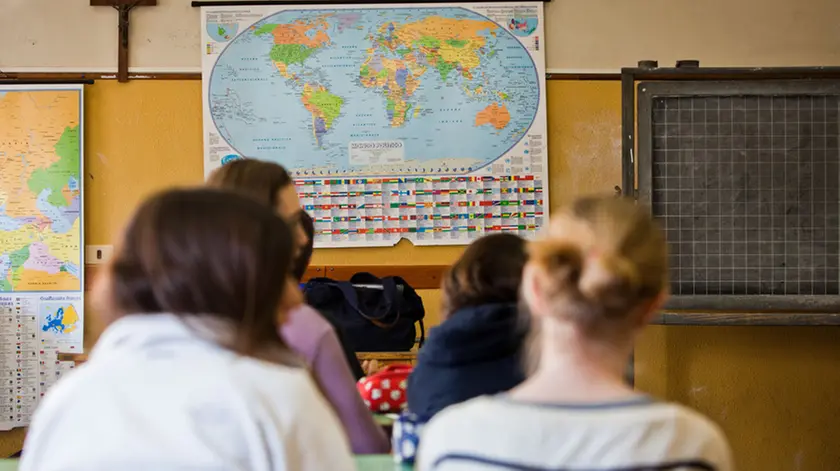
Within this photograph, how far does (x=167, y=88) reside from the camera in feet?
13.1

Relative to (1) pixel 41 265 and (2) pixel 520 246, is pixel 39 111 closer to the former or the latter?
(1) pixel 41 265

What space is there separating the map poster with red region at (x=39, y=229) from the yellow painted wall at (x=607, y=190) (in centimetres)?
8

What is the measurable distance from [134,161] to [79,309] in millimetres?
643

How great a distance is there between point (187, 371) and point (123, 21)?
3210 mm

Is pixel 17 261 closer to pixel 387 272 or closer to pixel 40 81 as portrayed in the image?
pixel 40 81

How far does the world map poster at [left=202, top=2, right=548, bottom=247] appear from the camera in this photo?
13.0 ft

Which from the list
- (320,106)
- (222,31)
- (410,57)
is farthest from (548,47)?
(222,31)

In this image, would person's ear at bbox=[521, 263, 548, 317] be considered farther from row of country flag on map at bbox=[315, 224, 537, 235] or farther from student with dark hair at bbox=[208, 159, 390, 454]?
row of country flag on map at bbox=[315, 224, 537, 235]

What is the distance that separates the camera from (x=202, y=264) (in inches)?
42.5

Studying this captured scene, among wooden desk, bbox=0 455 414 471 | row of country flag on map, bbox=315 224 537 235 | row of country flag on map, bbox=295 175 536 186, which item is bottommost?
wooden desk, bbox=0 455 414 471

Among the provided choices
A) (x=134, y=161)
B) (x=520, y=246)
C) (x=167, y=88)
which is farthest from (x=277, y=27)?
(x=520, y=246)

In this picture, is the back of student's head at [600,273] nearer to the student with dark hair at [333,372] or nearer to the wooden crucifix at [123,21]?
the student with dark hair at [333,372]

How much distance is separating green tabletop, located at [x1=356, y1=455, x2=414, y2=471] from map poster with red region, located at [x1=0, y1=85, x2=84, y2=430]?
251 centimetres

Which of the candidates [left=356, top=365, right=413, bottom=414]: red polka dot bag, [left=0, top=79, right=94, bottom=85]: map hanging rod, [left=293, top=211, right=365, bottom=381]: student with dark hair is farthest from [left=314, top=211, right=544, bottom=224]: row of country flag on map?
[left=356, top=365, right=413, bottom=414]: red polka dot bag
